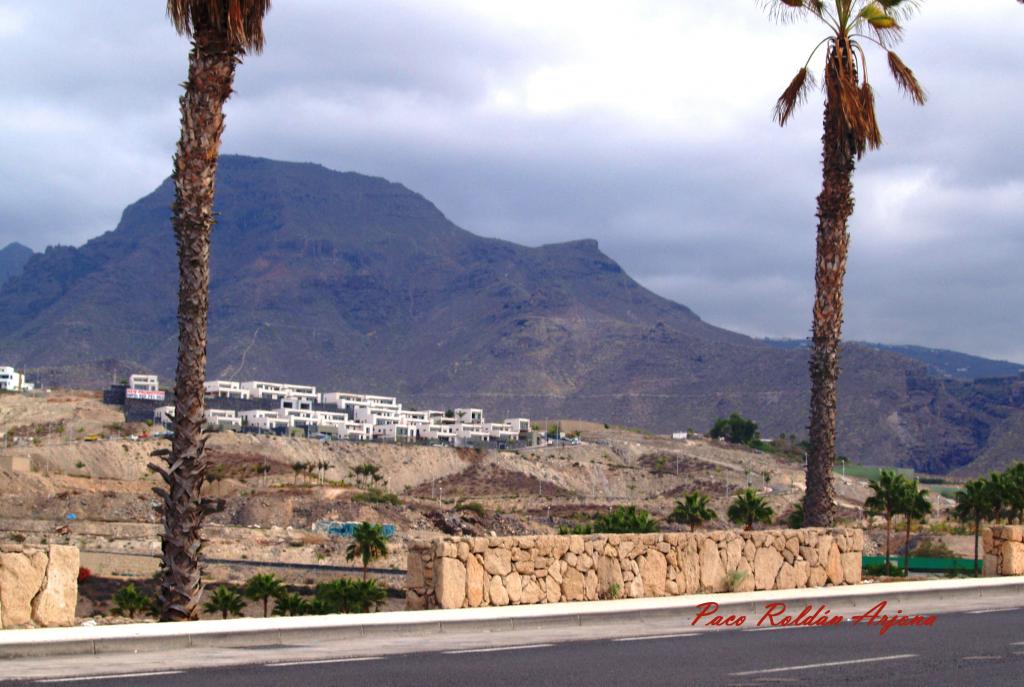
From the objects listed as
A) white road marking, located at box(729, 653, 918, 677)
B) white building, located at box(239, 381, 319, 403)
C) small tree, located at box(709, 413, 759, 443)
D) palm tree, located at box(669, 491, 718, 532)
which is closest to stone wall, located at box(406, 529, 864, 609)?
white road marking, located at box(729, 653, 918, 677)

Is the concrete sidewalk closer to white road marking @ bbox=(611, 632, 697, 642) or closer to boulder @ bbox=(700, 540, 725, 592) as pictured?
boulder @ bbox=(700, 540, 725, 592)

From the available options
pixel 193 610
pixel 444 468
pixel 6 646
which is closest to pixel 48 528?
pixel 444 468

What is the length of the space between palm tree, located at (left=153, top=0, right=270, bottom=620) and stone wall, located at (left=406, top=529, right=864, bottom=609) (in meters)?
3.13

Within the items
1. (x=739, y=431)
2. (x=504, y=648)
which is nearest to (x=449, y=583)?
(x=504, y=648)

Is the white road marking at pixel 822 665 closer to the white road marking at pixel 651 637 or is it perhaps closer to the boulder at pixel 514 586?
the white road marking at pixel 651 637

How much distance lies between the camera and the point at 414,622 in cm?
1599

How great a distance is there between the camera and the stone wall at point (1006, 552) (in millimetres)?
26781

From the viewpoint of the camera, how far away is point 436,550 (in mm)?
17719

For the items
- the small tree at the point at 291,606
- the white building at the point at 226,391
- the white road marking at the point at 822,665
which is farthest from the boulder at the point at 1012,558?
the white building at the point at 226,391

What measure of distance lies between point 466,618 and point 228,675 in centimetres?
499

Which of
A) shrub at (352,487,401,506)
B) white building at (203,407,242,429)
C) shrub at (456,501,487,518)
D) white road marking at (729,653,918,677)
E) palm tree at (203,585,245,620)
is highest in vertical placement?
white building at (203,407,242,429)

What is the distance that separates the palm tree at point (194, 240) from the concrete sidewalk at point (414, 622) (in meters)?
1.91

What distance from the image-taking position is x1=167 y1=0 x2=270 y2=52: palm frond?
18.9m

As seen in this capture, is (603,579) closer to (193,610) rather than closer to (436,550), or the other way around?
(436,550)
